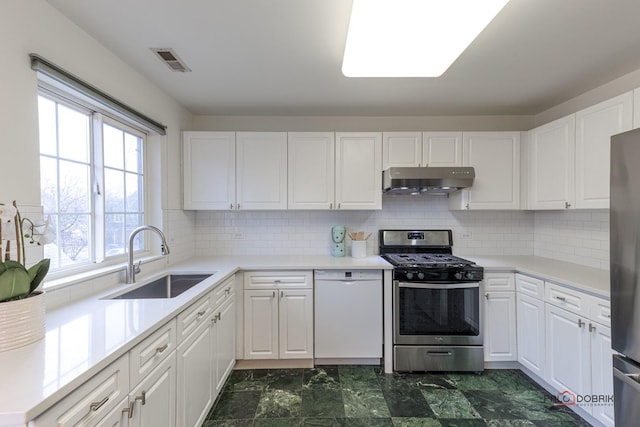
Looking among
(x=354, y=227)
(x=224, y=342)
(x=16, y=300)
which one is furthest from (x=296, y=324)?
(x=16, y=300)

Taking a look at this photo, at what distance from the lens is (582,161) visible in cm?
221

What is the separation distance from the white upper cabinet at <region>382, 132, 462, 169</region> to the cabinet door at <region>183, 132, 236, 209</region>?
1533 millimetres

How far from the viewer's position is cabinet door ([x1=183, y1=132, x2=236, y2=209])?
288 cm

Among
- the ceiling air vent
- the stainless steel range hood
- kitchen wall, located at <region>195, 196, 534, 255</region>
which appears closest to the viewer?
the ceiling air vent

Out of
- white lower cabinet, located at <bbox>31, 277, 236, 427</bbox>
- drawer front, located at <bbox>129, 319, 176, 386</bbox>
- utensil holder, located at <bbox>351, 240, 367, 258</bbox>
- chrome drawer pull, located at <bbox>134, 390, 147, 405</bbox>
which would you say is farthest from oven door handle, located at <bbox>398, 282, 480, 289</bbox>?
chrome drawer pull, located at <bbox>134, 390, 147, 405</bbox>

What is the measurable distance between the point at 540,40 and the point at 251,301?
109 inches

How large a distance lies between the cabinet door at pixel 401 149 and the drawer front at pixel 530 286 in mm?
1338

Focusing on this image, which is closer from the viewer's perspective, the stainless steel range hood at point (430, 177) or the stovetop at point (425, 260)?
the stovetop at point (425, 260)

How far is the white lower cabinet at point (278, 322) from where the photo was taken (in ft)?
8.45

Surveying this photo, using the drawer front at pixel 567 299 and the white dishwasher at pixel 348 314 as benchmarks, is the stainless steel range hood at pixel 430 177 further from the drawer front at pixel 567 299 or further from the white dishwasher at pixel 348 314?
the drawer front at pixel 567 299

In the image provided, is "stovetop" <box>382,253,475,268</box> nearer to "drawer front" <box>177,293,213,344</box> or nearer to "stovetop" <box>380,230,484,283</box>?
"stovetop" <box>380,230,484,283</box>

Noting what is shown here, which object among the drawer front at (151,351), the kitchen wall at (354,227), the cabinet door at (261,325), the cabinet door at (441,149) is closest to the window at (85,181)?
the drawer front at (151,351)

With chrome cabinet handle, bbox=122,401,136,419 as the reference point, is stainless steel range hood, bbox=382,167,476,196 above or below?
above

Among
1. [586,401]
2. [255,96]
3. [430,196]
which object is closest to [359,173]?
[430,196]
